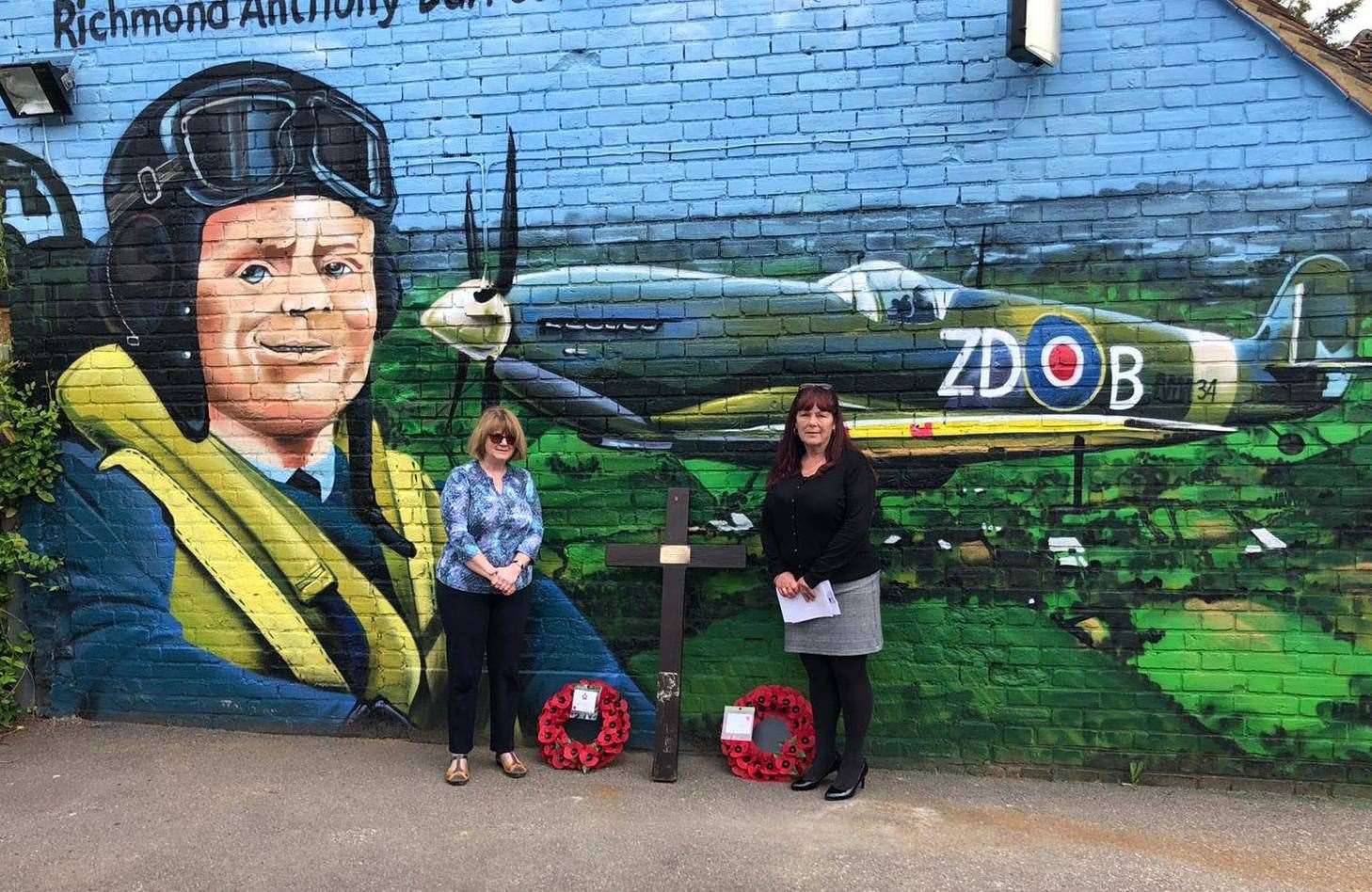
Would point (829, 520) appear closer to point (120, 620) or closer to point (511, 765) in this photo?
point (511, 765)

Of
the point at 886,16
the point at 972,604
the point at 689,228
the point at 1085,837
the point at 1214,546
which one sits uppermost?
the point at 886,16

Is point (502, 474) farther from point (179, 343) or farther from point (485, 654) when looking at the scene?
point (179, 343)

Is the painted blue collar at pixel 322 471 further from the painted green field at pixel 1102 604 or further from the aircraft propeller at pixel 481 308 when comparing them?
the painted green field at pixel 1102 604

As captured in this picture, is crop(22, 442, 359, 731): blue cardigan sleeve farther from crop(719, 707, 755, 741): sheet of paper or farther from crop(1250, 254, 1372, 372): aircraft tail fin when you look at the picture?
crop(1250, 254, 1372, 372): aircraft tail fin

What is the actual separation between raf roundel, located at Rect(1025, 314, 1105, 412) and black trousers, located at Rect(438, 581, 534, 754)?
239cm

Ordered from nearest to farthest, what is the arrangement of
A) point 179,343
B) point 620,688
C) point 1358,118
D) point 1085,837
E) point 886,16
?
point 1085,837, point 1358,118, point 886,16, point 620,688, point 179,343

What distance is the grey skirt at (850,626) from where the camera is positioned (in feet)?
12.7

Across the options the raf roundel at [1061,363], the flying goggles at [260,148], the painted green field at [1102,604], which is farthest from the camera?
the flying goggles at [260,148]

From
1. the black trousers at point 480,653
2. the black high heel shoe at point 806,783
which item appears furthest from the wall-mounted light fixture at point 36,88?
the black high heel shoe at point 806,783

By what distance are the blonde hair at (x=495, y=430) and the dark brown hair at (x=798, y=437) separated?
3.56ft

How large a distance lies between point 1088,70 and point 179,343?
439 centimetres

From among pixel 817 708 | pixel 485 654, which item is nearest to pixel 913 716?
pixel 817 708

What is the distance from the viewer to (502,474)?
4.16m

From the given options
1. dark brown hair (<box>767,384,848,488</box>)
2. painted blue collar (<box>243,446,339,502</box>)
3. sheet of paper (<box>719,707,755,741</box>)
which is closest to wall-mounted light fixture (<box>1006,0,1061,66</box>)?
dark brown hair (<box>767,384,848,488</box>)
